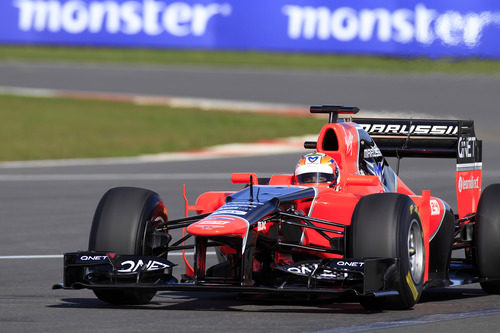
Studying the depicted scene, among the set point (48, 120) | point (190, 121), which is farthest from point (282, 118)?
point (48, 120)

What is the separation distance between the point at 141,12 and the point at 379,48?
876 centimetres

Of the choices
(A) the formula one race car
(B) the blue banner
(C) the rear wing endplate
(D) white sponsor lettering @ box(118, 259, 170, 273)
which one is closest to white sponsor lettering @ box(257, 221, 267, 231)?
(A) the formula one race car

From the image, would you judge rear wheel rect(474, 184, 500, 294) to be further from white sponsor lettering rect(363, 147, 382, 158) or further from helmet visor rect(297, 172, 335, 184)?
helmet visor rect(297, 172, 335, 184)

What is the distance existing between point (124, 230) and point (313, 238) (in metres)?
1.49

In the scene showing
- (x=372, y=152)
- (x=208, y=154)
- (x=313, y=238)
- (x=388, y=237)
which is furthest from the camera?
(x=208, y=154)

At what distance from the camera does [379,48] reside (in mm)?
39500

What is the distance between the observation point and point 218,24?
136 ft

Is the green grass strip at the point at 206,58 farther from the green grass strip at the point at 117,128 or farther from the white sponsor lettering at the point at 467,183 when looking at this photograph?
the white sponsor lettering at the point at 467,183

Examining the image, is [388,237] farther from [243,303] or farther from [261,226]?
[243,303]

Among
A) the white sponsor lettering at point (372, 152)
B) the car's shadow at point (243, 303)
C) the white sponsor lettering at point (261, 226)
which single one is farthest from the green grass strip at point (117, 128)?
the white sponsor lettering at point (261, 226)

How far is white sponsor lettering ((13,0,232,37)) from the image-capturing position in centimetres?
4144

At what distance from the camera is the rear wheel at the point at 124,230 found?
29.4 feet

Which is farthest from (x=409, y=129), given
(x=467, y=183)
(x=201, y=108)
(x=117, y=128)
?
(x=201, y=108)

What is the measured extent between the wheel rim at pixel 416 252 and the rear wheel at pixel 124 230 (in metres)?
1.98
